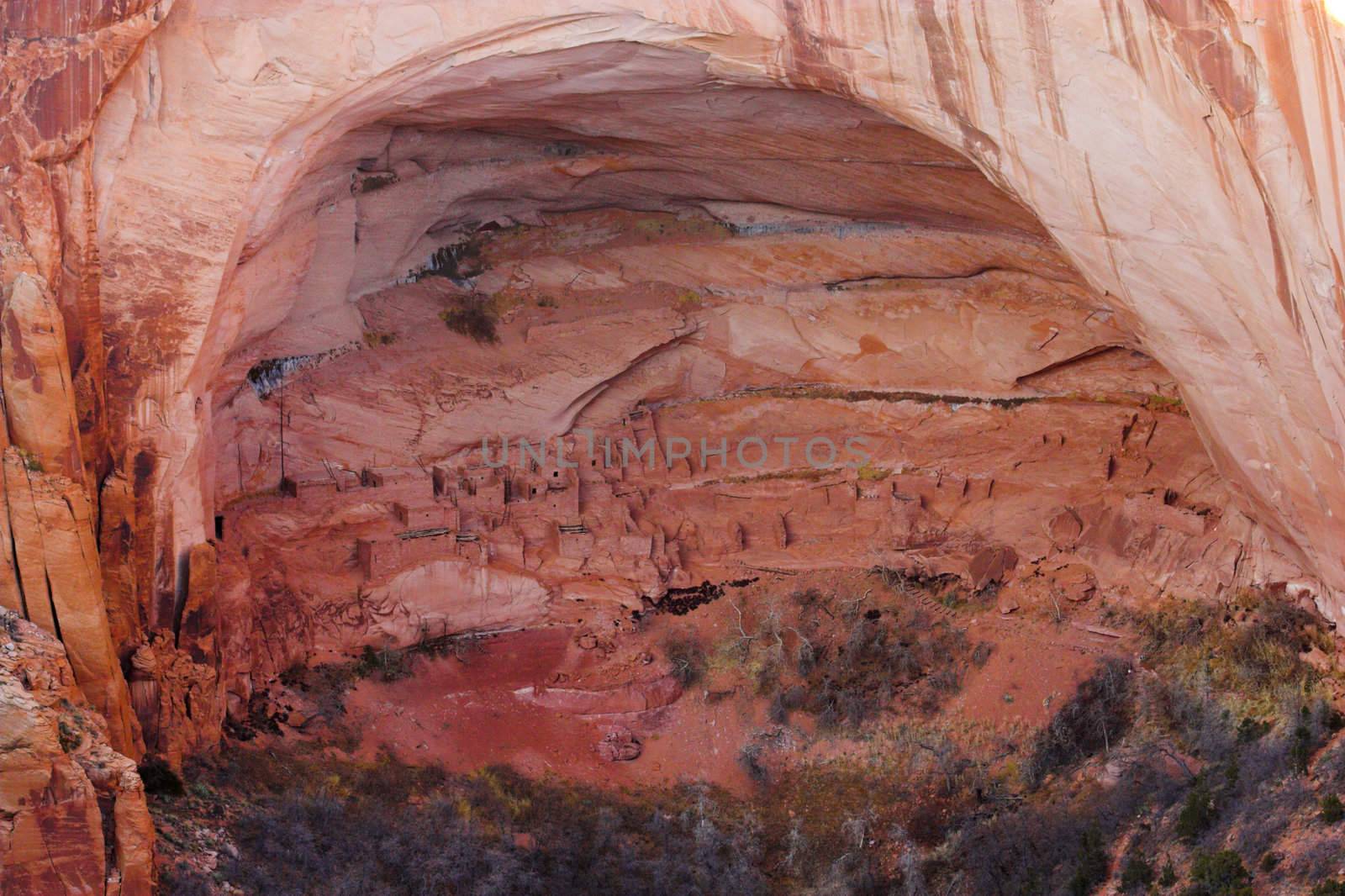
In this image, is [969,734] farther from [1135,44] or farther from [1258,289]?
[1135,44]

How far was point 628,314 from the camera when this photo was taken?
21.5 metres

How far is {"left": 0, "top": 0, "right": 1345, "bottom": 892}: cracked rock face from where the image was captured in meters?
14.0

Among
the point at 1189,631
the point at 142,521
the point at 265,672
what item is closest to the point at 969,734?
the point at 1189,631

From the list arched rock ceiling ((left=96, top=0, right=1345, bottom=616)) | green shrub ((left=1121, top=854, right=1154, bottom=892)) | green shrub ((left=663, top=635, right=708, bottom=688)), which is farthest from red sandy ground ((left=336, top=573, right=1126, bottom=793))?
arched rock ceiling ((left=96, top=0, right=1345, bottom=616))

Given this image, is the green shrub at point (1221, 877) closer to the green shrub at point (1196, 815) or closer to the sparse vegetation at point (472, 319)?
the green shrub at point (1196, 815)

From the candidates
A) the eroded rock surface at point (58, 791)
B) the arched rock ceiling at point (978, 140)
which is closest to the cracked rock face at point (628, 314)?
the arched rock ceiling at point (978, 140)

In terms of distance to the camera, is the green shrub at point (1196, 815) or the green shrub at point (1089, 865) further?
the green shrub at point (1089, 865)

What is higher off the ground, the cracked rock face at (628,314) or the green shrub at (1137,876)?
the cracked rock face at (628,314)

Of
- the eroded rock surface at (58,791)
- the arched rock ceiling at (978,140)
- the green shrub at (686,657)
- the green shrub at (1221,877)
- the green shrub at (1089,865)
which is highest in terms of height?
the arched rock ceiling at (978,140)

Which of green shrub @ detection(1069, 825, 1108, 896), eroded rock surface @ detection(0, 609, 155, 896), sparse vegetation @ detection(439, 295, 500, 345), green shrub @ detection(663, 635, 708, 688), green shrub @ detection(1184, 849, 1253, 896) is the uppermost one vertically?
sparse vegetation @ detection(439, 295, 500, 345)

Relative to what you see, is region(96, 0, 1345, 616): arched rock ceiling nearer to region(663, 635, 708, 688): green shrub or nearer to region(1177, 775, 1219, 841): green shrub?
region(1177, 775, 1219, 841): green shrub

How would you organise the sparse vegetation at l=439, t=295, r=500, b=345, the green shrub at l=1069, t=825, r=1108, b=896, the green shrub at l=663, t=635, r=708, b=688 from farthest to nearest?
1. the sparse vegetation at l=439, t=295, r=500, b=345
2. the green shrub at l=663, t=635, r=708, b=688
3. the green shrub at l=1069, t=825, r=1108, b=896

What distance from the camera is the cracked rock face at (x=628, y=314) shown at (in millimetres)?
13977

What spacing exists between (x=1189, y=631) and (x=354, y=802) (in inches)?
412
